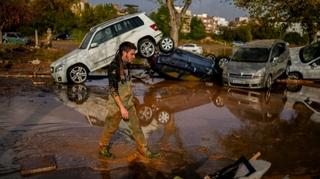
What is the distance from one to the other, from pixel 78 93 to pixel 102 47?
266 centimetres

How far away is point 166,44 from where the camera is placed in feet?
60.1

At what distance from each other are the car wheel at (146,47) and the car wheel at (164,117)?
5.90 metres

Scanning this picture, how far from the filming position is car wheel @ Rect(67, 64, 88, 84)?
1756 centimetres

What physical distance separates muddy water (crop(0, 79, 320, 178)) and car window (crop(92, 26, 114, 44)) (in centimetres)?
180

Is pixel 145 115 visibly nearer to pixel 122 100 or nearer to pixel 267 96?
pixel 122 100

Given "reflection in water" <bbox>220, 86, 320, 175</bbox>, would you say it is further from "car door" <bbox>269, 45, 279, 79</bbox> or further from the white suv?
the white suv

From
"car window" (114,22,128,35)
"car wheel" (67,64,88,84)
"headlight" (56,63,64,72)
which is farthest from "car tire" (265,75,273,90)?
"headlight" (56,63,64,72)

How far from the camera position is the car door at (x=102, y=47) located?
17297mm

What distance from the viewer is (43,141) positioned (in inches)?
346

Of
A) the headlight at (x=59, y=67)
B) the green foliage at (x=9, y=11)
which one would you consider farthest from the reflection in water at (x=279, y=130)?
the green foliage at (x=9, y=11)

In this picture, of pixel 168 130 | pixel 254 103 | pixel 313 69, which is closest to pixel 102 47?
pixel 254 103

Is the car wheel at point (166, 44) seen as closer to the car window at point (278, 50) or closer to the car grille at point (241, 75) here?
the car grille at point (241, 75)

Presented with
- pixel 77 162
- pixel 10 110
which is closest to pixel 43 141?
pixel 77 162

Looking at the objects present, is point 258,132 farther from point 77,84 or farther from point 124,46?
point 77,84
